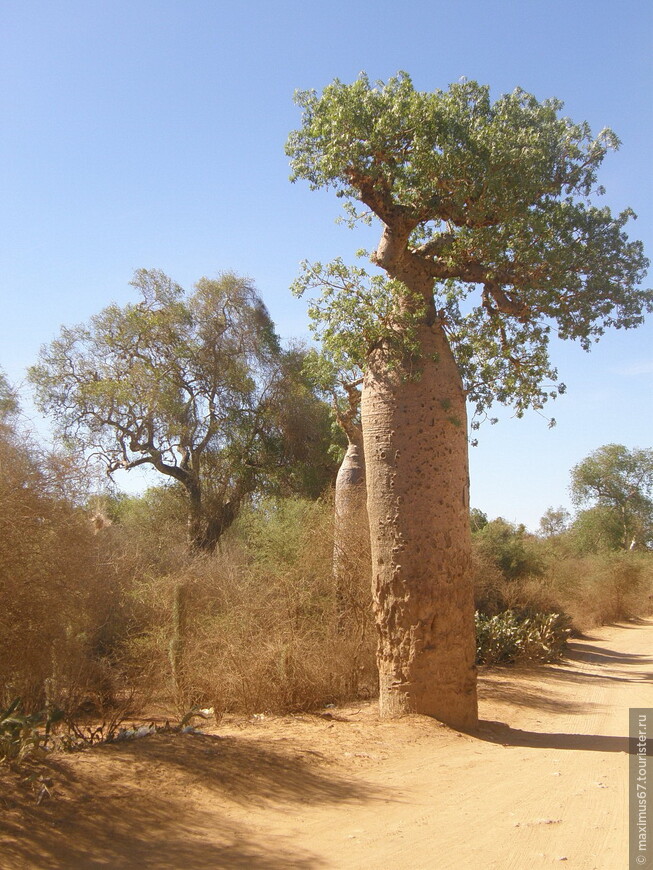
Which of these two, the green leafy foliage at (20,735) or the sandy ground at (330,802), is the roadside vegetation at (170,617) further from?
the sandy ground at (330,802)

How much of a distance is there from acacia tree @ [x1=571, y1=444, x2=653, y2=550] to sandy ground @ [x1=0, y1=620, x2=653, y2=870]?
3083cm

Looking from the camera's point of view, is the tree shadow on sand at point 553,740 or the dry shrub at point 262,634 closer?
the tree shadow on sand at point 553,740

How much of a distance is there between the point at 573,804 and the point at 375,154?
564 centimetres

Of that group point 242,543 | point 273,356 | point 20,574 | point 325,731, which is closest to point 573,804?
point 325,731

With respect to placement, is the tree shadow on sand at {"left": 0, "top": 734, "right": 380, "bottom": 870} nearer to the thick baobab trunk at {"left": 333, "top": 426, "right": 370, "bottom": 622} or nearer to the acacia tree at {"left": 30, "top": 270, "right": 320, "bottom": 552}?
the thick baobab trunk at {"left": 333, "top": 426, "right": 370, "bottom": 622}

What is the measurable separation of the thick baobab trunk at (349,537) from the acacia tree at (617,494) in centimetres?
2720

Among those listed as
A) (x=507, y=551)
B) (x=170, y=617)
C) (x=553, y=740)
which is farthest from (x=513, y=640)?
(x=170, y=617)

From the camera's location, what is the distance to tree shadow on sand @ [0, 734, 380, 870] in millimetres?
3727

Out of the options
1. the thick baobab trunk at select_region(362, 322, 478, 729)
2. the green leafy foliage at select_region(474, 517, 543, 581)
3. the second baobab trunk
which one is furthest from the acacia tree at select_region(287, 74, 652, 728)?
the green leafy foliage at select_region(474, 517, 543, 581)

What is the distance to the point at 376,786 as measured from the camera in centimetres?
514

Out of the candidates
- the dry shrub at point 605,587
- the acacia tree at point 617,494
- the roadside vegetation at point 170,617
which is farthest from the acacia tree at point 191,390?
the acacia tree at point 617,494

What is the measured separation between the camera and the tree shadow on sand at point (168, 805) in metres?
3.73

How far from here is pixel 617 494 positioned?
1470 inches

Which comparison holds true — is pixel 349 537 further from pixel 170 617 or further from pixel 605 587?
pixel 605 587
